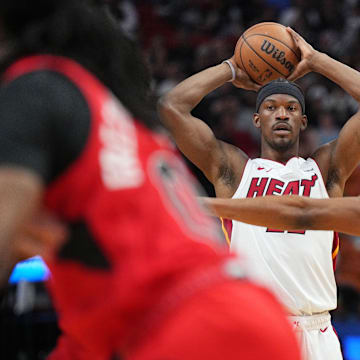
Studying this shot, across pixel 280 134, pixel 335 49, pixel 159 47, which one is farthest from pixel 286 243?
pixel 335 49

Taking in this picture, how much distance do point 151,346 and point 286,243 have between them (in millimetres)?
3009

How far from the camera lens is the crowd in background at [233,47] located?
27.0 ft

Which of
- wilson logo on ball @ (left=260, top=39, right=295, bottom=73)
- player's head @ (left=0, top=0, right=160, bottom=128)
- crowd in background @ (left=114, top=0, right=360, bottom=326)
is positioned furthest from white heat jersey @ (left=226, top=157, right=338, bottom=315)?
crowd in background @ (left=114, top=0, right=360, bottom=326)

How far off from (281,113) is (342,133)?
424mm

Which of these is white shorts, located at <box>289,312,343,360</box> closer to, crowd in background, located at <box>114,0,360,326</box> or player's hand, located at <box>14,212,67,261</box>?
player's hand, located at <box>14,212,67,261</box>

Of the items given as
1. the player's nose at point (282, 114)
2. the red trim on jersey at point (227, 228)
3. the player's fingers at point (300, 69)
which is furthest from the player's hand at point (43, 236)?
the player's nose at point (282, 114)

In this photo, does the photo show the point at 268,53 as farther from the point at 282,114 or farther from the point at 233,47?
the point at 233,47

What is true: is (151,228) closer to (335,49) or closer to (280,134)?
(280,134)

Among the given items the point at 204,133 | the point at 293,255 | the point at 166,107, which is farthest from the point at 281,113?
the point at 293,255

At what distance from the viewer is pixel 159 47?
1071 centimetres

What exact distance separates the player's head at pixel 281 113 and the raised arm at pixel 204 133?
14 cm

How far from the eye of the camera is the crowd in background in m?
8.22

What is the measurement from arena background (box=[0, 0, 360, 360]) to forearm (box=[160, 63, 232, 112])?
1371mm

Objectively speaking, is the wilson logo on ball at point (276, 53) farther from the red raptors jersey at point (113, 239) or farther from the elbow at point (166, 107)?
the red raptors jersey at point (113, 239)
